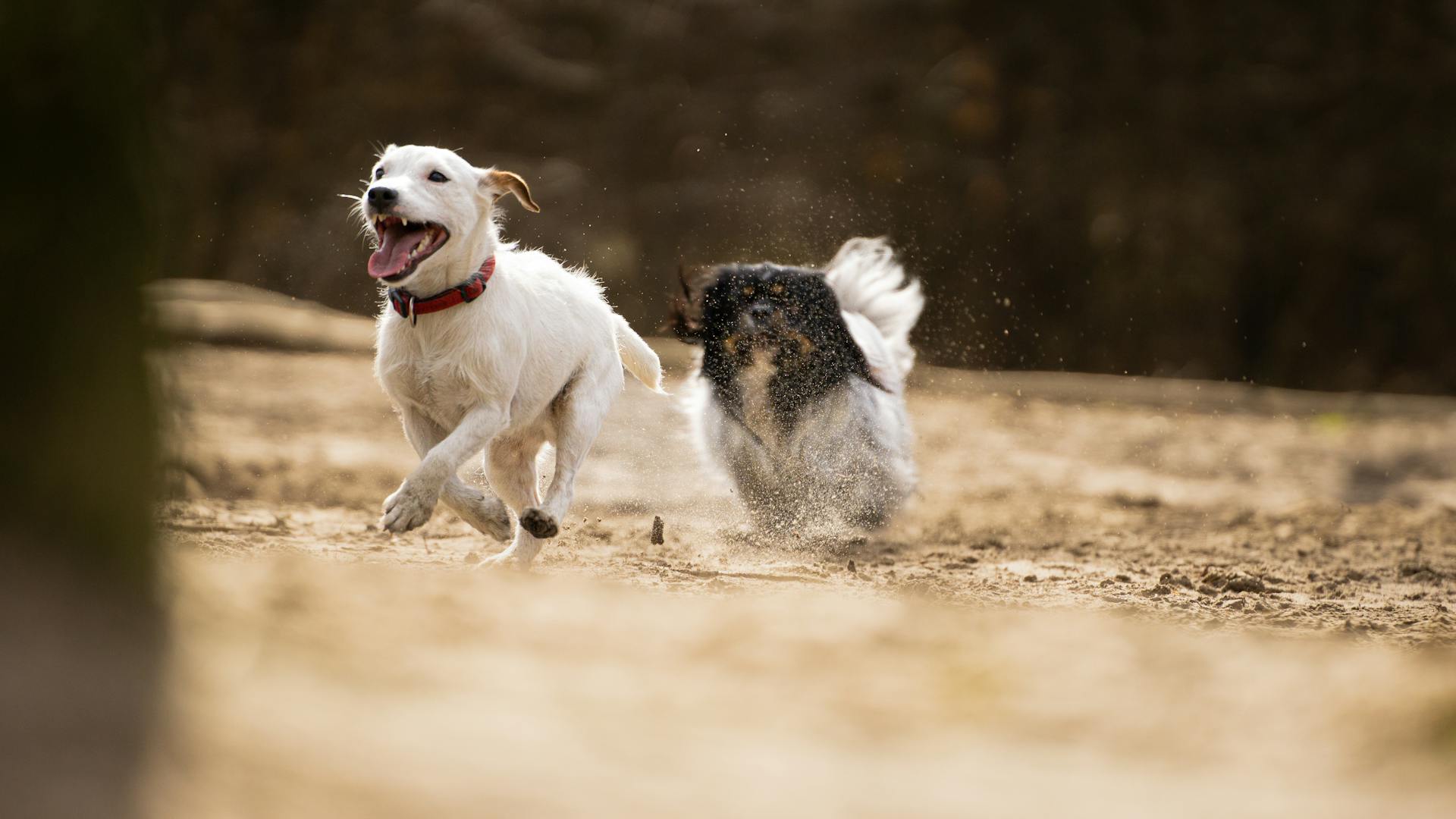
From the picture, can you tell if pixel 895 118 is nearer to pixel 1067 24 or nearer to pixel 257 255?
pixel 1067 24

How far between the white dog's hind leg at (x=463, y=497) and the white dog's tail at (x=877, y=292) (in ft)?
9.47

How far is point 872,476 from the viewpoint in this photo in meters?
6.37

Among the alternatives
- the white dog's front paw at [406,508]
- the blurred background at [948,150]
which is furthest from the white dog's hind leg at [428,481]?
the blurred background at [948,150]

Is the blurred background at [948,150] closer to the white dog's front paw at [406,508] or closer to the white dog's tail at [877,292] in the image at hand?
the white dog's tail at [877,292]

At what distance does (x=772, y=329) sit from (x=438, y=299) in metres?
2.16

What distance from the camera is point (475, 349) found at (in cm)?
435

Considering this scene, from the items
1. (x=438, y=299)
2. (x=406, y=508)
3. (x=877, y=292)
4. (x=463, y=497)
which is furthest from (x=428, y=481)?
(x=877, y=292)

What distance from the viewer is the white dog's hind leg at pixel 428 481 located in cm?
423

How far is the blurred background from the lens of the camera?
11.9 m

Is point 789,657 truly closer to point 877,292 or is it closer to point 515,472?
point 515,472

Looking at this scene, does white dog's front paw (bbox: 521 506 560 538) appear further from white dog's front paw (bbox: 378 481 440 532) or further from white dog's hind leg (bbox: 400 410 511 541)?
white dog's front paw (bbox: 378 481 440 532)

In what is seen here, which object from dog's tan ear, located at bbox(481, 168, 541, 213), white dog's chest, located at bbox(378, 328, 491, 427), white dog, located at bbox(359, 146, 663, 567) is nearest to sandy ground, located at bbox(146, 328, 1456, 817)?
white dog, located at bbox(359, 146, 663, 567)

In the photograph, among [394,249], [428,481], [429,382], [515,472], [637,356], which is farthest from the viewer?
[637,356]

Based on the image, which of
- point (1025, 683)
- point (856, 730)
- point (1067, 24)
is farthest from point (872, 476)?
point (1067, 24)
